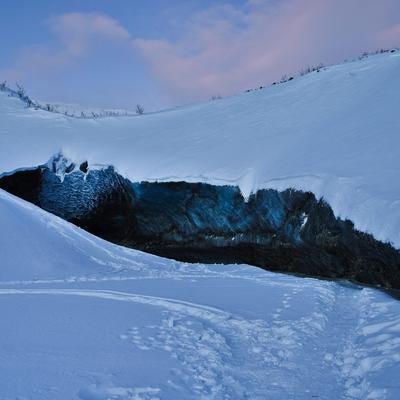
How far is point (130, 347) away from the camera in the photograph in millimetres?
3523

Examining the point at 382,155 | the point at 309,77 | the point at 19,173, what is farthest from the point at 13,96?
the point at 382,155

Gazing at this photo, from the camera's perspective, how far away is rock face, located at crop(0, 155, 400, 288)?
707 cm

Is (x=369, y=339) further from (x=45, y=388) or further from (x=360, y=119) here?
(x=360, y=119)

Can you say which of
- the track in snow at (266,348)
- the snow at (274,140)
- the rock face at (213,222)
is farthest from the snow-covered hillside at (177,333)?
the snow at (274,140)

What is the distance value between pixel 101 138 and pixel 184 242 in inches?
132

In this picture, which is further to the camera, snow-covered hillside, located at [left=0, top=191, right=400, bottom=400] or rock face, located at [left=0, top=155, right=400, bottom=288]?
rock face, located at [left=0, top=155, right=400, bottom=288]

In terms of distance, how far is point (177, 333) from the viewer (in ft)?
13.0

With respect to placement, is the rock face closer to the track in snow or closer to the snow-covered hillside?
the snow-covered hillside

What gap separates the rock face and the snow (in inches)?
9.7

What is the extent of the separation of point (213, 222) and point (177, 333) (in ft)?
17.0

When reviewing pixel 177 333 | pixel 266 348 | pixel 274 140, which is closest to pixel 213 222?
pixel 274 140

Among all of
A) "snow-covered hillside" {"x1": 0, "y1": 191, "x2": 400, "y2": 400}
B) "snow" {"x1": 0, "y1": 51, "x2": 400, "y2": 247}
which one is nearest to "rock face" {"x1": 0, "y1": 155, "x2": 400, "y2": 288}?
"snow" {"x1": 0, "y1": 51, "x2": 400, "y2": 247}

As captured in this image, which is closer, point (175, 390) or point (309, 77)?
→ point (175, 390)

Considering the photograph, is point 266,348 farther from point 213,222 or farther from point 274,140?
point 274,140
